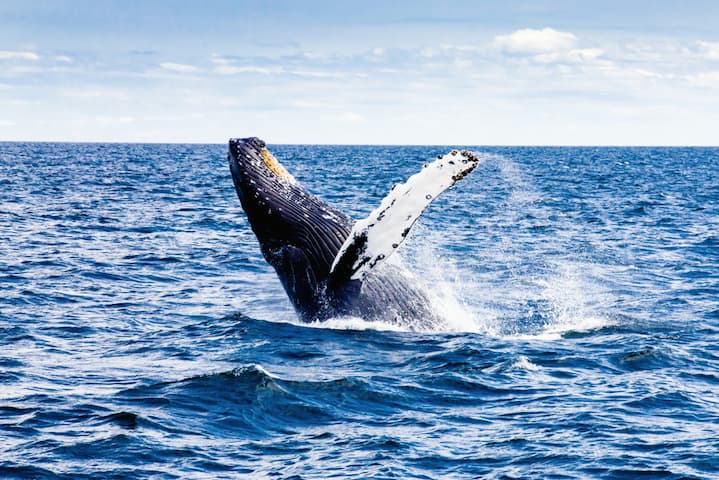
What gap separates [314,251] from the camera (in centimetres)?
1028

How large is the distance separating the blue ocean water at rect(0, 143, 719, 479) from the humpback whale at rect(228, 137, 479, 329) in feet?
1.06

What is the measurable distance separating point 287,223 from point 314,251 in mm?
420

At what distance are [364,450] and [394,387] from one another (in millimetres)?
1760

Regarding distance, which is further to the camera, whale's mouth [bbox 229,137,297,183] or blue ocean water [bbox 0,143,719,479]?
whale's mouth [bbox 229,137,297,183]

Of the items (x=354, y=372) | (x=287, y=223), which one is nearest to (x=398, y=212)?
(x=287, y=223)

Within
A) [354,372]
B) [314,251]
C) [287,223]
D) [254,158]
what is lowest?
[354,372]

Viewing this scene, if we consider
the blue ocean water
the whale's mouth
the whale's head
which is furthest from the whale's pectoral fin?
the whale's mouth

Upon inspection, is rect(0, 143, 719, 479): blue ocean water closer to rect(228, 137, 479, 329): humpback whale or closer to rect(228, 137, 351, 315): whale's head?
rect(228, 137, 479, 329): humpback whale

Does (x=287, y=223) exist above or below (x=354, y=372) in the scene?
above

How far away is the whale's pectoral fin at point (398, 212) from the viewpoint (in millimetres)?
8859

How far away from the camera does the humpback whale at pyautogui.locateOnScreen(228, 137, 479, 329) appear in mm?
10062

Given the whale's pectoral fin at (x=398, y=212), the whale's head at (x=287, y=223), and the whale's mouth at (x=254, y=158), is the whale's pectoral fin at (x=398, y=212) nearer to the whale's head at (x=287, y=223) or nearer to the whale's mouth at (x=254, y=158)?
the whale's head at (x=287, y=223)

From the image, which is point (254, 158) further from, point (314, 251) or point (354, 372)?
point (354, 372)

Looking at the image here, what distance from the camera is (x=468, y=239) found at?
2458 cm
